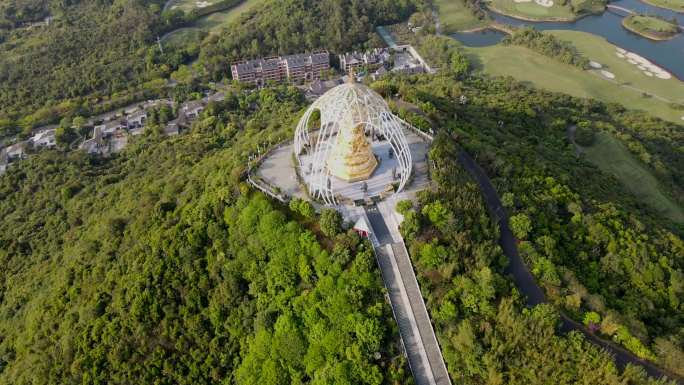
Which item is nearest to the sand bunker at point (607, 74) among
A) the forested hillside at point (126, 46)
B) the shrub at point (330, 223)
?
the forested hillside at point (126, 46)

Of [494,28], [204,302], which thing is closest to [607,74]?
[494,28]

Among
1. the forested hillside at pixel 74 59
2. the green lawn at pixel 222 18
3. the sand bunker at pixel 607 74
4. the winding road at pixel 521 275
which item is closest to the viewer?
the winding road at pixel 521 275

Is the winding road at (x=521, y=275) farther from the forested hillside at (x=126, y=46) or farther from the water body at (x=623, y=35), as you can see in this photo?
the water body at (x=623, y=35)

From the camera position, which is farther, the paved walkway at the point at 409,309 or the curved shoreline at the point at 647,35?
the curved shoreline at the point at 647,35

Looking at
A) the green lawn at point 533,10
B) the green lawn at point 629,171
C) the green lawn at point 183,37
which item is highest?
the green lawn at point 183,37

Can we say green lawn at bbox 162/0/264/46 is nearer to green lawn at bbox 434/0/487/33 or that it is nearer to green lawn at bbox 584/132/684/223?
green lawn at bbox 434/0/487/33

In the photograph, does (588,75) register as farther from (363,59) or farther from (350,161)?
(350,161)
